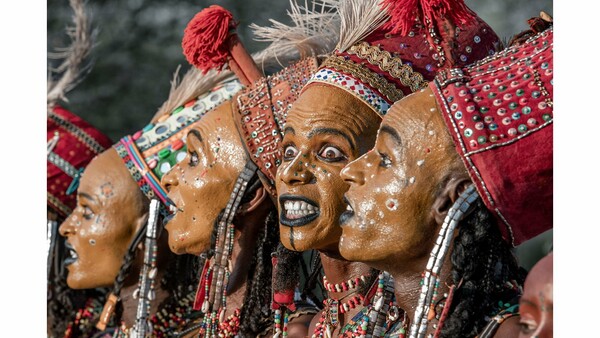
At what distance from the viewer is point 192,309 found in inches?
201

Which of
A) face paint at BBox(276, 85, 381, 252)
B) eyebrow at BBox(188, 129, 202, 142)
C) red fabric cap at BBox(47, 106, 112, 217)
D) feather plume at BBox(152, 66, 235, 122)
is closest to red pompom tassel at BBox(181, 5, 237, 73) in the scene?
eyebrow at BBox(188, 129, 202, 142)

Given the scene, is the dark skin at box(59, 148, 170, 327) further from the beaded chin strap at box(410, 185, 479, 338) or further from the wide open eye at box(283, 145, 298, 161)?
the beaded chin strap at box(410, 185, 479, 338)

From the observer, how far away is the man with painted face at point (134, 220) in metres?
5.05

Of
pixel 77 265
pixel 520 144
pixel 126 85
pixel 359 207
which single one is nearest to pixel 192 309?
pixel 77 265

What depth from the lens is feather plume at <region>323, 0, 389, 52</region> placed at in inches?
150

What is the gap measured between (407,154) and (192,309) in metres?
2.29

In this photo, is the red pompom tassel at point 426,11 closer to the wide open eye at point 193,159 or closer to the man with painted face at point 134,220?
the wide open eye at point 193,159

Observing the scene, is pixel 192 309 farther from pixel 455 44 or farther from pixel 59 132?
pixel 455 44

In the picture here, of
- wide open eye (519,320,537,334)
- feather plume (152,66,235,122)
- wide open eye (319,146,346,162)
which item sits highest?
feather plume (152,66,235,122)

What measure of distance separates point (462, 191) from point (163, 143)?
7.69 ft

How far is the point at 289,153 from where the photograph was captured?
148 inches

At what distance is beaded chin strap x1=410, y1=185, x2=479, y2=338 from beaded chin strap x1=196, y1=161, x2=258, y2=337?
58.5 inches
